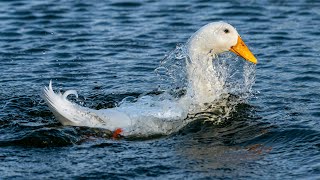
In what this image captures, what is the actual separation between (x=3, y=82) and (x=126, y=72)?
1833mm

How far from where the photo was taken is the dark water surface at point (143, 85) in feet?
24.5

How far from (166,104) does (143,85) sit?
5.22ft

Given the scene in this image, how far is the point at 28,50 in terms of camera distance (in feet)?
40.3

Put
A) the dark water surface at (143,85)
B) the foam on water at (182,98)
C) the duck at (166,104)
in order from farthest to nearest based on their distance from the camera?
1. the foam on water at (182,98)
2. the duck at (166,104)
3. the dark water surface at (143,85)

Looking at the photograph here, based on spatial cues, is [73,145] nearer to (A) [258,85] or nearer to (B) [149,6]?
(A) [258,85]

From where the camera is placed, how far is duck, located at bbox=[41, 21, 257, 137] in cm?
819

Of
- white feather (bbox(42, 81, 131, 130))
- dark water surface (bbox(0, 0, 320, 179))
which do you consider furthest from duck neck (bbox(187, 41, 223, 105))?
white feather (bbox(42, 81, 131, 130))

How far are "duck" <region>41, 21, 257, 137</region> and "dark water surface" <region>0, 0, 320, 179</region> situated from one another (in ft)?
0.52

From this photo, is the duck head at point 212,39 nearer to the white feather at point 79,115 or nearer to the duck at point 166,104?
the duck at point 166,104

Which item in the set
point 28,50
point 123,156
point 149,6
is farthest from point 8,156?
point 149,6

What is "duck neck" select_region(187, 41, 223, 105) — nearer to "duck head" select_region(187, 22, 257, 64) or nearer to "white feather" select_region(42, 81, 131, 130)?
"duck head" select_region(187, 22, 257, 64)

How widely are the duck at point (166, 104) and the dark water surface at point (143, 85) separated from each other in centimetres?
16

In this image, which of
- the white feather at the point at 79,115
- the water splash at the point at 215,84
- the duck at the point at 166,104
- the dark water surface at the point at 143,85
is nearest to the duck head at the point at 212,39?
the duck at the point at 166,104

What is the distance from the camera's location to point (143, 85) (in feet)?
34.4
